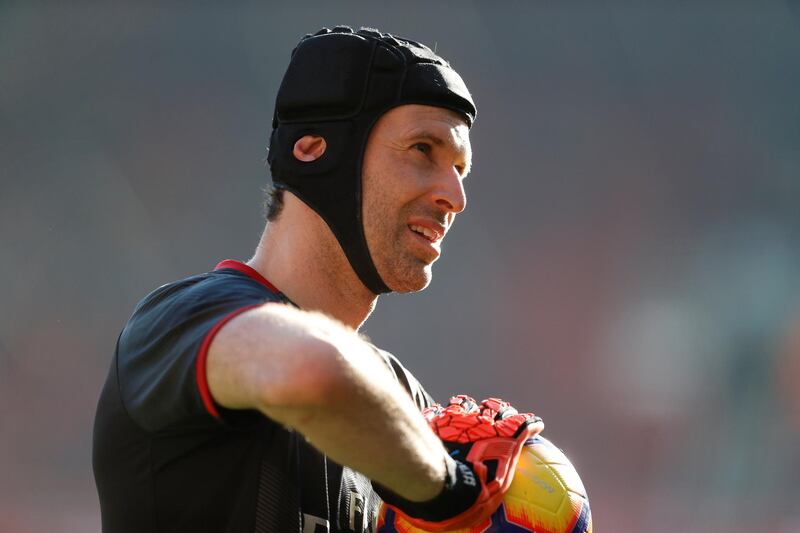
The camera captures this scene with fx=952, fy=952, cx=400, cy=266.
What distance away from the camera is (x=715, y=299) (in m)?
10.1

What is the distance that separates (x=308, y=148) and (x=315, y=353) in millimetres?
1387

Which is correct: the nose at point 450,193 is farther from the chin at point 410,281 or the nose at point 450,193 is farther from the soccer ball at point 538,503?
the soccer ball at point 538,503

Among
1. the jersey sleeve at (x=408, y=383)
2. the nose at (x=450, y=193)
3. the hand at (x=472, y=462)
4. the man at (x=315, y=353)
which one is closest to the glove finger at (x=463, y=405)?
the hand at (x=472, y=462)

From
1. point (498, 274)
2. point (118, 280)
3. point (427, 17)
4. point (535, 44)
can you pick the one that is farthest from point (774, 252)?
point (118, 280)

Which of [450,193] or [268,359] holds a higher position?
[450,193]

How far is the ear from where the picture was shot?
284cm

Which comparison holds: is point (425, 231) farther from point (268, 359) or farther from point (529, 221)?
point (529, 221)

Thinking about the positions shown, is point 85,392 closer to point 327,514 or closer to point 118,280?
point 118,280

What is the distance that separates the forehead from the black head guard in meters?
0.02

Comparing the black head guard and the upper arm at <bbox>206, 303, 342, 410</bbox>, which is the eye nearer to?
the black head guard

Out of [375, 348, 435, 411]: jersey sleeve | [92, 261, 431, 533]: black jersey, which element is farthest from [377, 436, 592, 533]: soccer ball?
[375, 348, 435, 411]: jersey sleeve

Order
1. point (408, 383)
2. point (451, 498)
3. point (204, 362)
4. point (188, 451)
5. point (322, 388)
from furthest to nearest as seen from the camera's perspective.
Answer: point (408, 383)
point (188, 451)
point (451, 498)
point (204, 362)
point (322, 388)

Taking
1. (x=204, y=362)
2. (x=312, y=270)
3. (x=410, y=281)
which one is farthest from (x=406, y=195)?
(x=204, y=362)

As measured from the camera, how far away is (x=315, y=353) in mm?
1574
